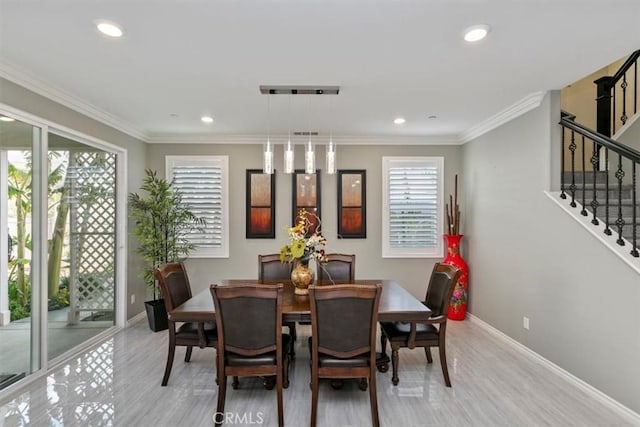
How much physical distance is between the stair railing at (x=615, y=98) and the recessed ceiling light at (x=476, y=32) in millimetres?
2727

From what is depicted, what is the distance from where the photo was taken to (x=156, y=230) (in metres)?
4.28

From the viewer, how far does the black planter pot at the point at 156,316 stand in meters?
4.07

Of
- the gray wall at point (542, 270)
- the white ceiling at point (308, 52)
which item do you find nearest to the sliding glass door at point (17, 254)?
the white ceiling at point (308, 52)

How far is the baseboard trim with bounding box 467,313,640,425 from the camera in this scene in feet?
7.67

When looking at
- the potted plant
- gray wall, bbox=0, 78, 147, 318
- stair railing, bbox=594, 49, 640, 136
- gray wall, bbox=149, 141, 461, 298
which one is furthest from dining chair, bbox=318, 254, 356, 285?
stair railing, bbox=594, 49, 640, 136

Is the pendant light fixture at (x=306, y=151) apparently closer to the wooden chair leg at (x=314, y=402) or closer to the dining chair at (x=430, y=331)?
the dining chair at (x=430, y=331)

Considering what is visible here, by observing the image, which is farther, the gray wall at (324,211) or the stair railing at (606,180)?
the gray wall at (324,211)

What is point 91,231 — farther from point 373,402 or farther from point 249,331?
point 373,402

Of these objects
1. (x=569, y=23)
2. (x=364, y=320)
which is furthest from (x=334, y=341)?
(x=569, y=23)

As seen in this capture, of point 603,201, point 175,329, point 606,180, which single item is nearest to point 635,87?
point 603,201

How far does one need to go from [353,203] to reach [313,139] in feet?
3.72

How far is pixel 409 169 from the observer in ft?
16.4

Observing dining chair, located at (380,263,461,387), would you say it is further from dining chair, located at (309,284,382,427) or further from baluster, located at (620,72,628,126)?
baluster, located at (620,72,628,126)

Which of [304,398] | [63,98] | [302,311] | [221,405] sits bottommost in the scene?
[304,398]
